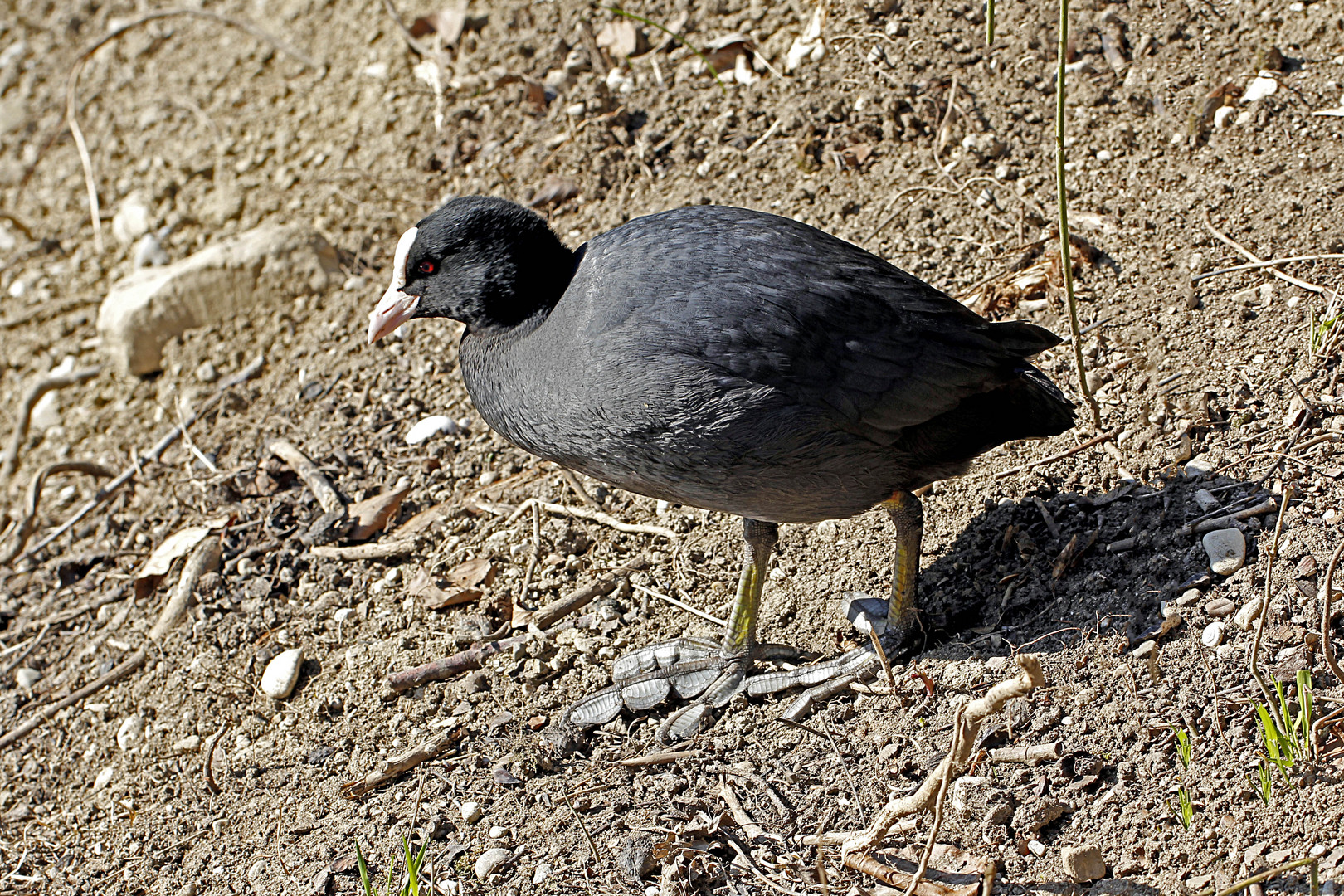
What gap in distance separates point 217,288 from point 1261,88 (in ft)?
13.7

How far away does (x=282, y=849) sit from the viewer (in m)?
3.09

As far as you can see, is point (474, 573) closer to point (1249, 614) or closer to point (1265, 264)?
point (1249, 614)

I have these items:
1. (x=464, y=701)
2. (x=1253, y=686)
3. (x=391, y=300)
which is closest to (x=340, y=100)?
(x=391, y=300)

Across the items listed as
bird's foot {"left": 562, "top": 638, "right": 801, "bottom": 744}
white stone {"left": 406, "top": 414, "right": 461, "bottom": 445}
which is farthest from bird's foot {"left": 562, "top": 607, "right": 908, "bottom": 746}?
white stone {"left": 406, "top": 414, "right": 461, "bottom": 445}

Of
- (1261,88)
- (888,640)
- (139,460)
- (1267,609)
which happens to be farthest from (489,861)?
(1261,88)

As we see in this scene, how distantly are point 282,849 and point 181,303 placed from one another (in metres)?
2.83

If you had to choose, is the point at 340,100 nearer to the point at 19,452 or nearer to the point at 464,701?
the point at 19,452

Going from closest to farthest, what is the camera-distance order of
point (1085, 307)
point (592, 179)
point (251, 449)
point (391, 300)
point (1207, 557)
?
point (1207, 557), point (391, 300), point (1085, 307), point (251, 449), point (592, 179)

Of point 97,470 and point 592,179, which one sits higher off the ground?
point 592,179

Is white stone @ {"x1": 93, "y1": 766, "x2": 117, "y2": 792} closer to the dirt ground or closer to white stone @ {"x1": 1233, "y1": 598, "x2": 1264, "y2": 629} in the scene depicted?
the dirt ground

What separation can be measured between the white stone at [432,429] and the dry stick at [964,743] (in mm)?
2265

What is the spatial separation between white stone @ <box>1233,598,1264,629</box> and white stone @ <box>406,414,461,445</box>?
105 inches

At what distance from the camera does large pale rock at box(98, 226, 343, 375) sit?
5035 mm

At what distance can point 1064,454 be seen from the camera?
11.5 feet
